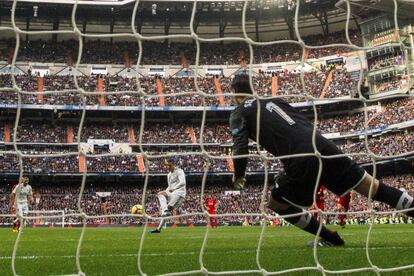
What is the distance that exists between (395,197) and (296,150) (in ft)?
3.66

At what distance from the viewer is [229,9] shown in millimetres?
42281

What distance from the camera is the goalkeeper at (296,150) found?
4.77 m

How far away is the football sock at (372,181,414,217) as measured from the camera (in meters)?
4.92

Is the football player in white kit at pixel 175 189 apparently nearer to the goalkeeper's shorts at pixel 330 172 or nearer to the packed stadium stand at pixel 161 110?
the goalkeeper's shorts at pixel 330 172

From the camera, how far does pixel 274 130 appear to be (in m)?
4.89

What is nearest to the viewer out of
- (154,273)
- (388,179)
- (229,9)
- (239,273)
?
(239,273)

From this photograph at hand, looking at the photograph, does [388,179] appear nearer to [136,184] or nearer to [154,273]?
[136,184]

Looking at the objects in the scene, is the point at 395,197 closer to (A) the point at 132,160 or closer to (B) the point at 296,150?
(B) the point at 296,150

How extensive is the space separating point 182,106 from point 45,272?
3430 cm

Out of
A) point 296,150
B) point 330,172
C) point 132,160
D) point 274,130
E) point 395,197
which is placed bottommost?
point 132,160

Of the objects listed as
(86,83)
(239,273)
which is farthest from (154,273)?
(86,83)

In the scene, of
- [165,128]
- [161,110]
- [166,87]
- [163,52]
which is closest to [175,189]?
[161,110]

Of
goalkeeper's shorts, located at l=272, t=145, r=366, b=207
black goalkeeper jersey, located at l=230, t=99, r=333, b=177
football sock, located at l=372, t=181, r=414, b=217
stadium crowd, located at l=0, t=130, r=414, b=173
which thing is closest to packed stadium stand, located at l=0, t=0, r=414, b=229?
stadium crowd, located at l=0, t=130, r=414, b=173

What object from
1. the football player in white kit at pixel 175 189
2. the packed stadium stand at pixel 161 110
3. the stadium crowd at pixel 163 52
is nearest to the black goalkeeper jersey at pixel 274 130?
the football player in white kit at pixel 175 189
